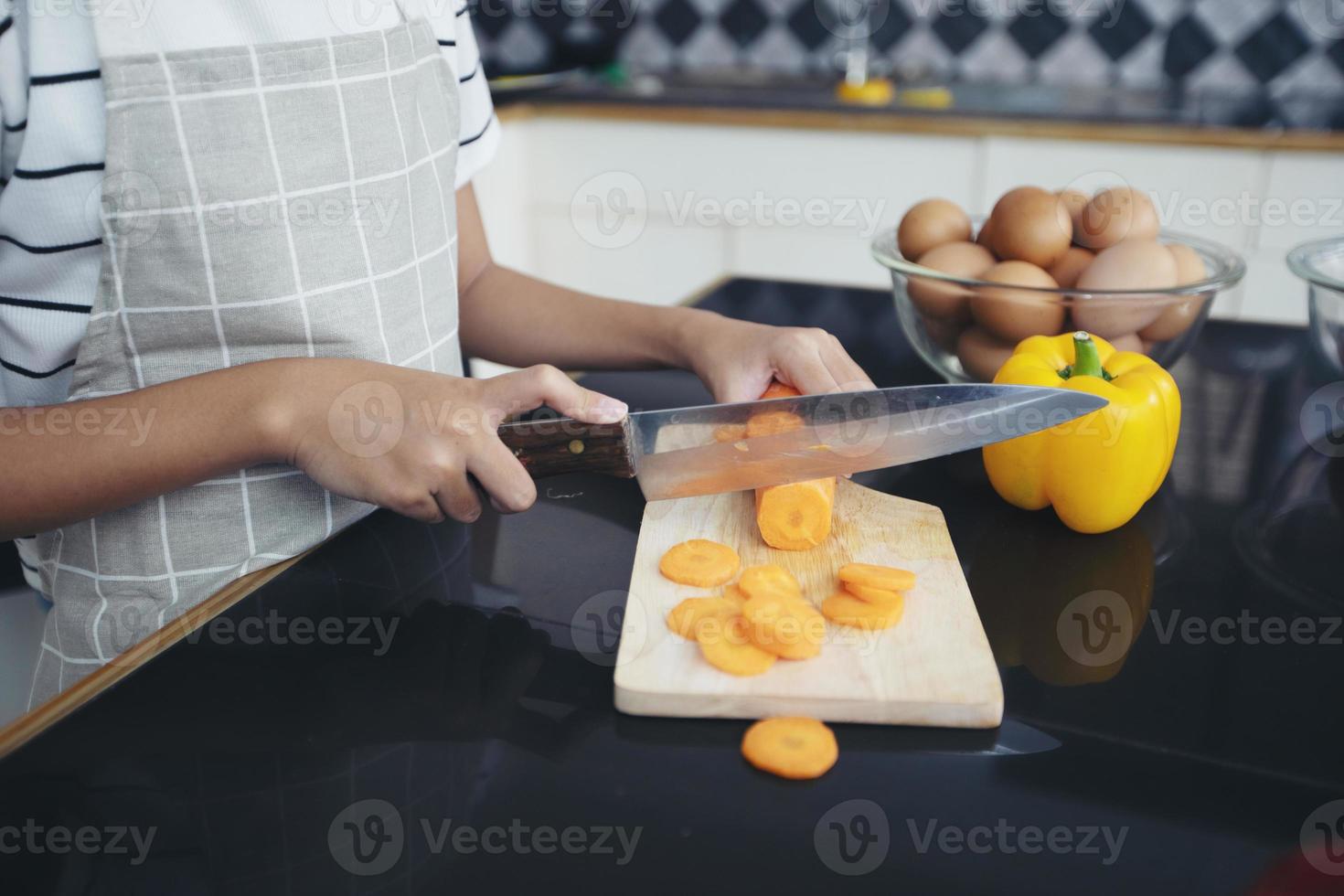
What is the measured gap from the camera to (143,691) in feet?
2.00

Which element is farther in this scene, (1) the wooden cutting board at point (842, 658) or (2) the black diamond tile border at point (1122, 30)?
(2) the black diamond tile border at point (1122, 30)

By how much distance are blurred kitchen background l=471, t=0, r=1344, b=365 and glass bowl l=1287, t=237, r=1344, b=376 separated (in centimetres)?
99

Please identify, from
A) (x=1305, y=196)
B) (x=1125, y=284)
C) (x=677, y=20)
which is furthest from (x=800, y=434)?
(x=677, y=20)

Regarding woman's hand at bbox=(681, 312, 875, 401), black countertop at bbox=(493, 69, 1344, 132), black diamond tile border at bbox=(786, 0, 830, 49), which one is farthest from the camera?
black diamond tile border at bbox=(786, 0, 830, 49)

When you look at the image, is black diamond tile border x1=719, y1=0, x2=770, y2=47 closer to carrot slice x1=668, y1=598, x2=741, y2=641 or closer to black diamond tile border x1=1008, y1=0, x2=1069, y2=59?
black diamond tile border x1=1008, y1=0, x2=1069, y2=59

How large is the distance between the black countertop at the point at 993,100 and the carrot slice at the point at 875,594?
1718mm

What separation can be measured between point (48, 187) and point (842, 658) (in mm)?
592

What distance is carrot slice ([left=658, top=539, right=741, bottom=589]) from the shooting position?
27.2 inches

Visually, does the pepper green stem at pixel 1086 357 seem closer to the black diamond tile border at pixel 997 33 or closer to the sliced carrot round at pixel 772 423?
the sliced carrot round at pixel 772 423

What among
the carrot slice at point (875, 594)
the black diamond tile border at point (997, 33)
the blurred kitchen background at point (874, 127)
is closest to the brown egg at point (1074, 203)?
the carrot slice at point (875, 594)

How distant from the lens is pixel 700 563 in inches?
27.7

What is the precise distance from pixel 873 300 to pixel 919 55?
157 cm

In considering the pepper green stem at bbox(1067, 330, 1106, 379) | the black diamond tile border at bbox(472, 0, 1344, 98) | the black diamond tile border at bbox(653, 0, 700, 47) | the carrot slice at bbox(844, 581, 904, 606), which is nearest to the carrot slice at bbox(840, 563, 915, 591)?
the carrot slice at bbox(844, 581, 904, 606)

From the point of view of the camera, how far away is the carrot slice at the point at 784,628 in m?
0.61
